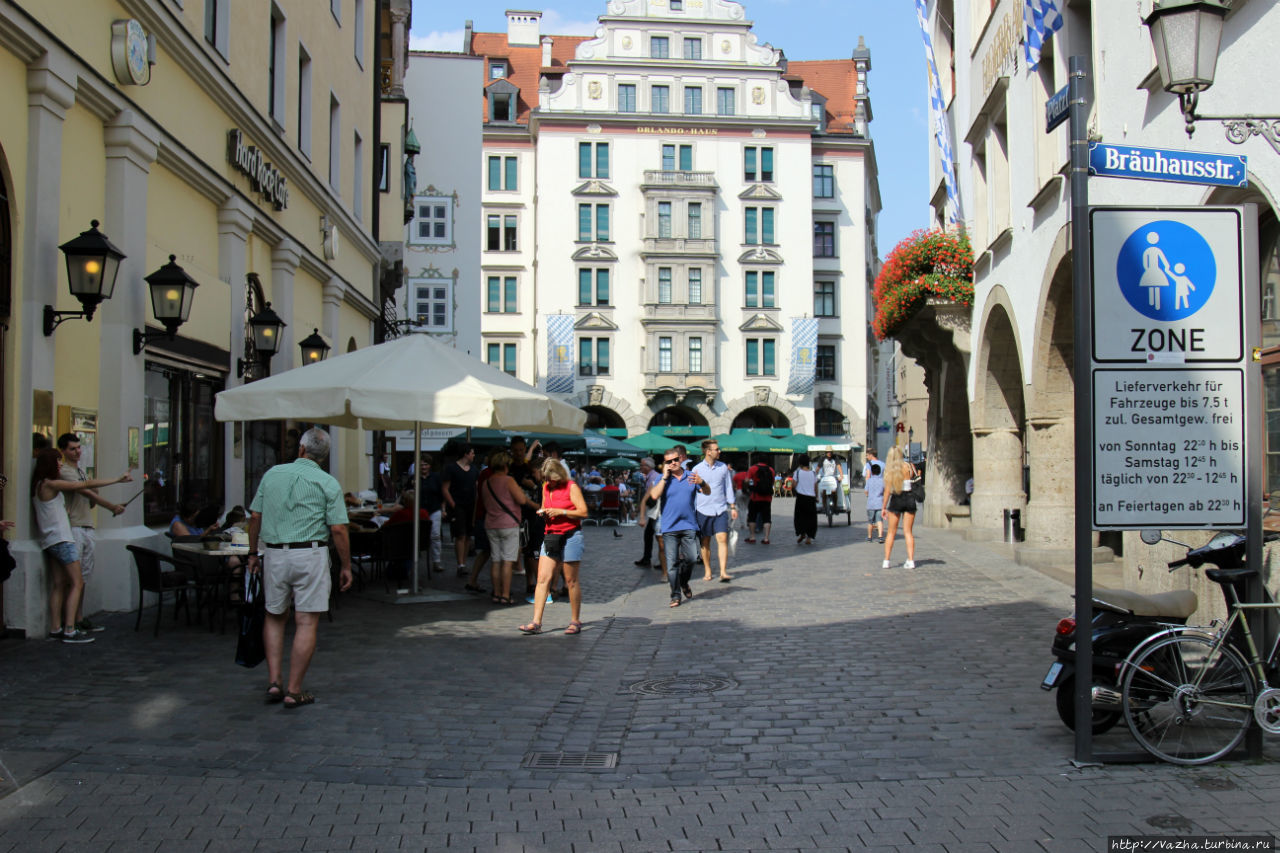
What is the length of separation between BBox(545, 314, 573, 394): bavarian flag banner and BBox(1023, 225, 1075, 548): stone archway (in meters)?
40.0

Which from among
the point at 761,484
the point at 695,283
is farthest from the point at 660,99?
the point at 761,484

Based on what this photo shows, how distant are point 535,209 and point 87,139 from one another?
46.2 m

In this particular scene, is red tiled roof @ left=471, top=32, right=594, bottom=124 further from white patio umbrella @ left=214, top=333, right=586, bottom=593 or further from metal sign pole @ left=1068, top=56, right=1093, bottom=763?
metal sign pole @ left=1068, top=56, right=1093, bottom=763

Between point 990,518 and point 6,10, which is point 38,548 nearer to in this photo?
point 6,10

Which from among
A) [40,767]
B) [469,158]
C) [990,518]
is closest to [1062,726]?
[40,767]

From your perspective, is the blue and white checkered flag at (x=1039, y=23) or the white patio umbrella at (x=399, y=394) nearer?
the white patio umbrella at (x=399, y=394)

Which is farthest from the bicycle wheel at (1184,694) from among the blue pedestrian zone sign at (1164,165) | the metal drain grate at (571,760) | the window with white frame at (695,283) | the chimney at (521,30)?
the chimney at (521,30)

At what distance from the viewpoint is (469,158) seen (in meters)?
32.2

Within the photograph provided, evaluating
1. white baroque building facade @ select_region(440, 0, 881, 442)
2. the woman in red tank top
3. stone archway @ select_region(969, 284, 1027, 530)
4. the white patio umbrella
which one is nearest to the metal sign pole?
the woman in red tank top

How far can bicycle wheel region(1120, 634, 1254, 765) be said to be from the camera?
5.66 metres

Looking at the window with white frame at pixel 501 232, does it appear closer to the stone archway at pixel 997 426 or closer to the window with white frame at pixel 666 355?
the window with white frame at pixel 666 355

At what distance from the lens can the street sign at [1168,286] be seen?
5805 mm

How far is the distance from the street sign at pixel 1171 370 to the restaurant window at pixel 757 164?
2006 inches

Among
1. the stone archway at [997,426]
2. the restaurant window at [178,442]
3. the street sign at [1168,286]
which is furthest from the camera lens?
the stone archway at [997,426]
